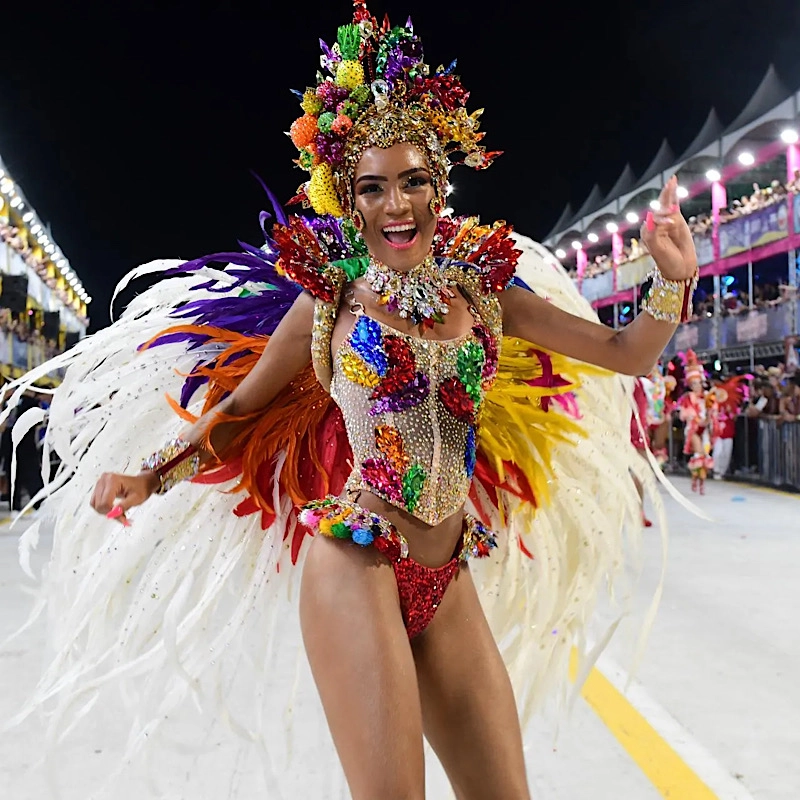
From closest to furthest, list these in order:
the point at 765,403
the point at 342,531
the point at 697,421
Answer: the point at 342,531 → the point at 697,421 → the point at 765,403

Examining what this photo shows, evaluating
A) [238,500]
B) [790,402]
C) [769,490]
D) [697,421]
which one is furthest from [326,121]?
[790,402]

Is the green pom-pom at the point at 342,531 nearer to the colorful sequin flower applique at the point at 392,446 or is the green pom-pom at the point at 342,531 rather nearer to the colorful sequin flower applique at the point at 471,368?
the colorful sequin flower applique at the point at 392,446

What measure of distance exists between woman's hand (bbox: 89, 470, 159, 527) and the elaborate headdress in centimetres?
81

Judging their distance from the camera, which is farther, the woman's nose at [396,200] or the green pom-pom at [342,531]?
the woman's nose at [396,200]

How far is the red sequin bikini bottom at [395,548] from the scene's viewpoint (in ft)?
6.66

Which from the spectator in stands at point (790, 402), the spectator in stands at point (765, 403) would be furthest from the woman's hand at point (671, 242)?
the spectator in stands at point (765, 403)

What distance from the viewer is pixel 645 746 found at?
3.60m

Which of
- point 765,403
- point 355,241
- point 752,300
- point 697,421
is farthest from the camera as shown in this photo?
point 752,300

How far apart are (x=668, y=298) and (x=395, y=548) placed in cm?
87

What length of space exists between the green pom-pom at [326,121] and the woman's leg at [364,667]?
3.28 feet

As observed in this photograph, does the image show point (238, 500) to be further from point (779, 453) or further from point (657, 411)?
point (779, 453)

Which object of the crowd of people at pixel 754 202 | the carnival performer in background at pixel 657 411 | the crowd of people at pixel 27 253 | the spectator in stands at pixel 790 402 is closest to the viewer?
the carnival performer in background at pixel 657 411

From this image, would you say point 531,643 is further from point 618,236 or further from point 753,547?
point 618,236

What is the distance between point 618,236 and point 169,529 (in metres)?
34.1
